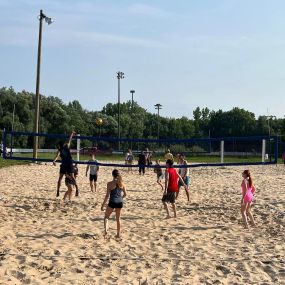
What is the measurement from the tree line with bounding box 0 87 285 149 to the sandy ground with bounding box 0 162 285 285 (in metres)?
50.7

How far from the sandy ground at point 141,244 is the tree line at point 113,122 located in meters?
50.7

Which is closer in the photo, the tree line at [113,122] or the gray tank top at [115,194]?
the gray tank top at [115,194]

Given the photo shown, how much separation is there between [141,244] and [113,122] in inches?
2649

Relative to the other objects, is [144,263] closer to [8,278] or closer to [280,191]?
[8,278]

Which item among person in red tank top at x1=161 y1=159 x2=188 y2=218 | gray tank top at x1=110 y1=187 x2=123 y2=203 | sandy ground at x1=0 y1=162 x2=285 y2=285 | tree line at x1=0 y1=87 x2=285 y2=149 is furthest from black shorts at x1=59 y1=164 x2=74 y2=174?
tree line at x1=0 y1=87 x2=285 y2=149

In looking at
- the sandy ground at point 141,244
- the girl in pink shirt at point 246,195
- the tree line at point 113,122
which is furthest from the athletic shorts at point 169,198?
the tree line at point 113,122

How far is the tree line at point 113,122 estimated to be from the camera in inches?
2517

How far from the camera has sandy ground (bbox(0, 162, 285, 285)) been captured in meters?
5.58

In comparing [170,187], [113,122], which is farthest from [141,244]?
[113,122]

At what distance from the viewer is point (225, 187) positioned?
51.0 ft

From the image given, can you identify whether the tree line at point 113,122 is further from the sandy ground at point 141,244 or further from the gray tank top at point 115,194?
the gray tank top at point 115,194

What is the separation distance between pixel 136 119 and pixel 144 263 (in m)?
77.9

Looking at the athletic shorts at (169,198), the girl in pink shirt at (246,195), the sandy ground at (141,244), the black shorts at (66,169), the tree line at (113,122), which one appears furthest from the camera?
the tree line at (113,122)

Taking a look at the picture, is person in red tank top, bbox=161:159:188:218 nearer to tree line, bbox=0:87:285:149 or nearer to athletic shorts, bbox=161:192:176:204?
athletic shorts, bbox=161:192:176:204
